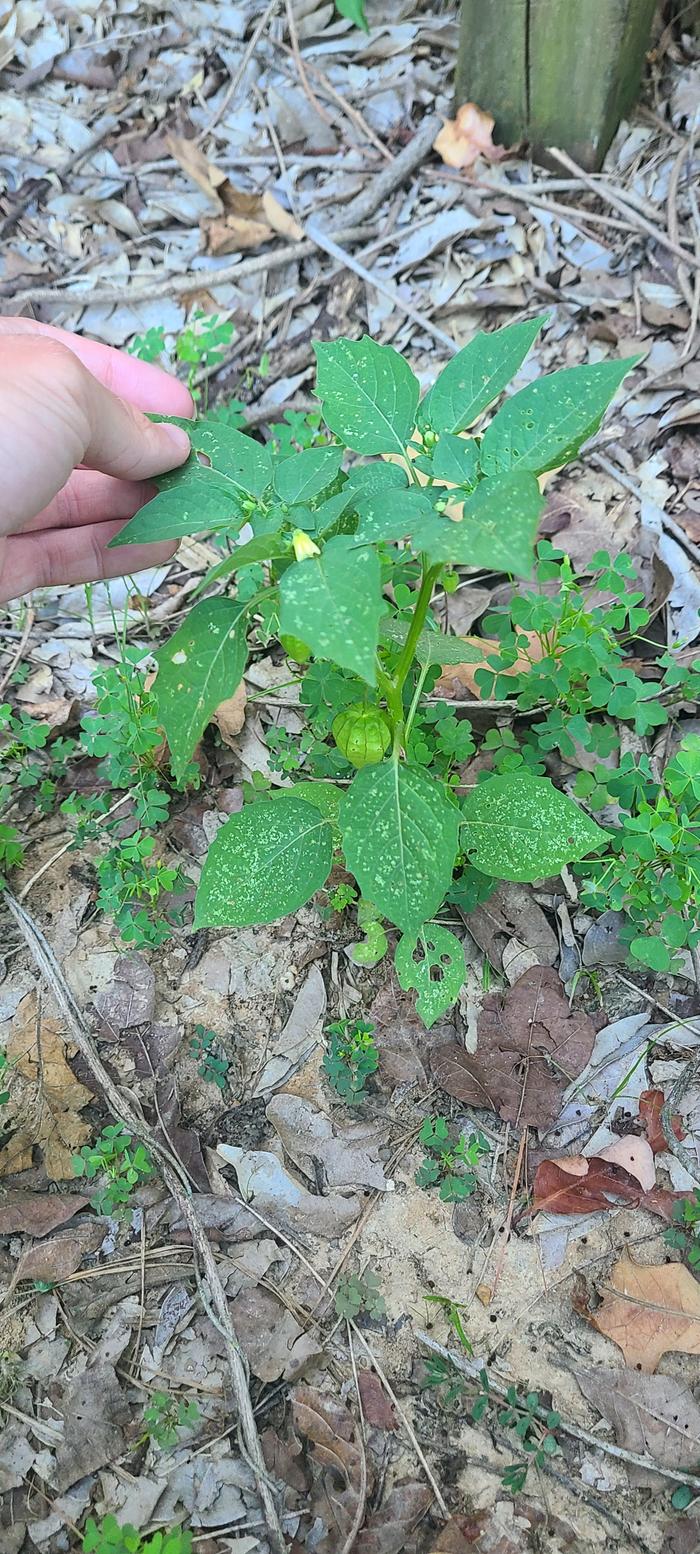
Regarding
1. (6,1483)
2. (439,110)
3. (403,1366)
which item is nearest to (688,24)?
(439,110)

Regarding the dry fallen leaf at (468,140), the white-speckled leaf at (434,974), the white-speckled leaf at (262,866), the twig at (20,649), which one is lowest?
the white-speckled leaf at (434,974)

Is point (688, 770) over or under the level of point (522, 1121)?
over

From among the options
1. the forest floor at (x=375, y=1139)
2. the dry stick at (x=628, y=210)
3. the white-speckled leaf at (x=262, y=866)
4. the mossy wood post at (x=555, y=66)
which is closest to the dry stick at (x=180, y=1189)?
the forest floor at (x=375, y=1139)

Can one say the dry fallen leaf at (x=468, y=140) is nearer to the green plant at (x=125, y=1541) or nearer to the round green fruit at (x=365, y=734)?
the round green fruit at (x=365, y=734)

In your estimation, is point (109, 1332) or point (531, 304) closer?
point (109, 1332)

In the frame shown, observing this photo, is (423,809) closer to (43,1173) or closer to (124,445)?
(124,445)

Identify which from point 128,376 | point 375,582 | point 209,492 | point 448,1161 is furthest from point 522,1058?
point 128,376

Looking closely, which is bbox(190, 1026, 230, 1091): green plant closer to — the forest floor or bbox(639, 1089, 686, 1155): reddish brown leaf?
the forest floor
